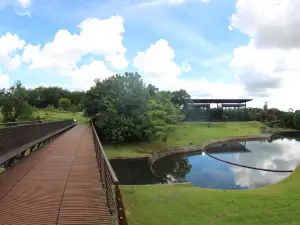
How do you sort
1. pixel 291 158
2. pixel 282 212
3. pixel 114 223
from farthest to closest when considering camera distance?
pixel 291 158
pixel 282 212
pixel 114 223

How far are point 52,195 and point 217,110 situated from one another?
57.6 m

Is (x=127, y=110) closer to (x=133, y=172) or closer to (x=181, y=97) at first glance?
(x=133, y=172)

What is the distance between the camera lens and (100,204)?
4504 mm

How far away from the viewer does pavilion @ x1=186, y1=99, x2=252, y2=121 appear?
57.4 m

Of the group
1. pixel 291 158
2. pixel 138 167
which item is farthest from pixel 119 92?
pixel 291 158

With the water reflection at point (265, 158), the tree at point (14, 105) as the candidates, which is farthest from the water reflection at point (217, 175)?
the tree at point (14, 105)

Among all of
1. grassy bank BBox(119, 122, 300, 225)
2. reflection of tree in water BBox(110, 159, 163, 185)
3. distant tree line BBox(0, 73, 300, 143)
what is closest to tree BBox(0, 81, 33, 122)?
distant tree line BBox(0, 73, 300, 143)

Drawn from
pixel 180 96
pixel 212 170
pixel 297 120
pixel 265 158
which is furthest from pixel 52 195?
pixel 297 120

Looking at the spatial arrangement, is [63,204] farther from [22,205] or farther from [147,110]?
[147,110]

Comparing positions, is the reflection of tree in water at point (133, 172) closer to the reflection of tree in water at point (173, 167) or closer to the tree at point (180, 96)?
the reflection of tree in water at point (173, 167)

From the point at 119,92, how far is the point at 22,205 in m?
27.2

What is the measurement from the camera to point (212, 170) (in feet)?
71.9

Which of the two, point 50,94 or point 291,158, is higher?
point 50,94

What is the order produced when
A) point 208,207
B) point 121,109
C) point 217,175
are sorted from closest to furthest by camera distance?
point 208,207 → point 217,175 → point 121,109
